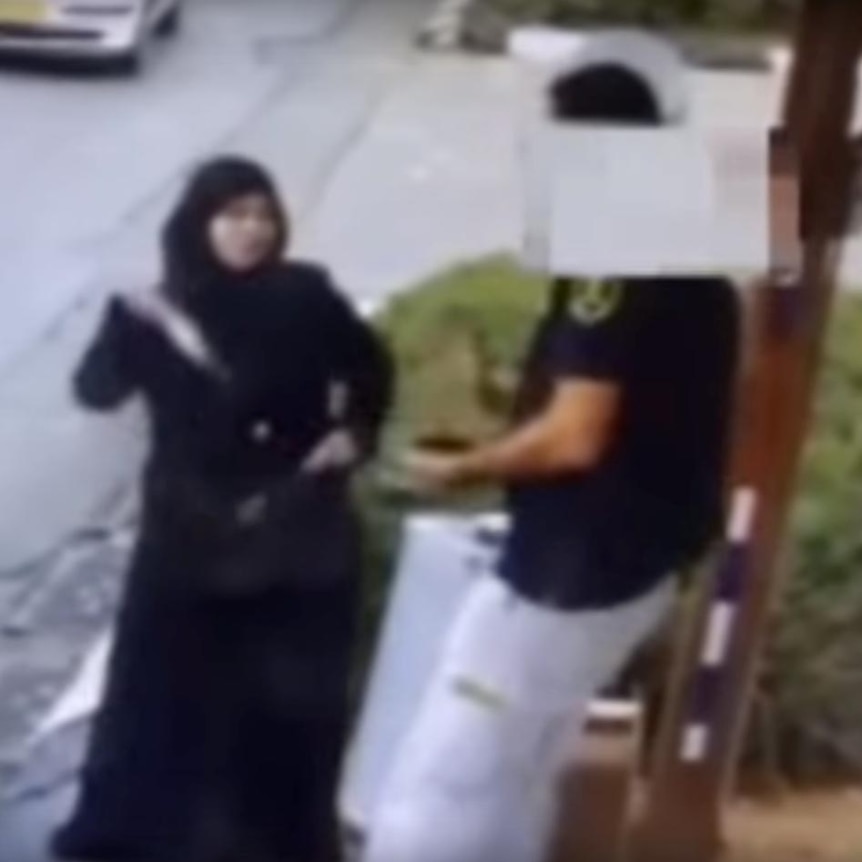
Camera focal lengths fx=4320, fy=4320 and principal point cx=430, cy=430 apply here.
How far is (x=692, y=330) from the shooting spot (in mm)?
5062

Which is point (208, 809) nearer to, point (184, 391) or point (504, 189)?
point (184, 391)

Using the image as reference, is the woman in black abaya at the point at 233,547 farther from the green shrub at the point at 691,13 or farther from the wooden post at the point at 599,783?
the green shrub at the point at 691,13

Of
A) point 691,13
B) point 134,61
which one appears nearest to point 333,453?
point 691,13

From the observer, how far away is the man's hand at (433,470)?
507 centimetres

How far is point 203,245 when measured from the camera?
4.97 m

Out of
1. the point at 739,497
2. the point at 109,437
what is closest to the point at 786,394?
the point at 739,497

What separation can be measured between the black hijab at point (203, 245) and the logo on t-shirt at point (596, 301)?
0.35 m

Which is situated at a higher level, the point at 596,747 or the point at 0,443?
the point at 596,747

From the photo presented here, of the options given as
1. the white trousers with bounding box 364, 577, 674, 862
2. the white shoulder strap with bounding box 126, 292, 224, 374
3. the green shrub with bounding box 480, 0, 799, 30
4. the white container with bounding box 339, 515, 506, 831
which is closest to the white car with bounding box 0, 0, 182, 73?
the green shrub with bounding box 480, 0, 799, 30

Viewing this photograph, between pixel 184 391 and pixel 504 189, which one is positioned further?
pixel 504 189

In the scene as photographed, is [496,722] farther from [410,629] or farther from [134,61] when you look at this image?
[134,61]

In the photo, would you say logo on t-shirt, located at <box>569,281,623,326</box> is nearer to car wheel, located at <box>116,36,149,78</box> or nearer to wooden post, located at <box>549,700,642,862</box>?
wooden post, located at <box>549,700,642,862</box>

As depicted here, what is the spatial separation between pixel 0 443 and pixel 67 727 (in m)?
1.45

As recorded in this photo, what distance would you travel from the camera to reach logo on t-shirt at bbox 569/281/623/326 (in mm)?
4984
